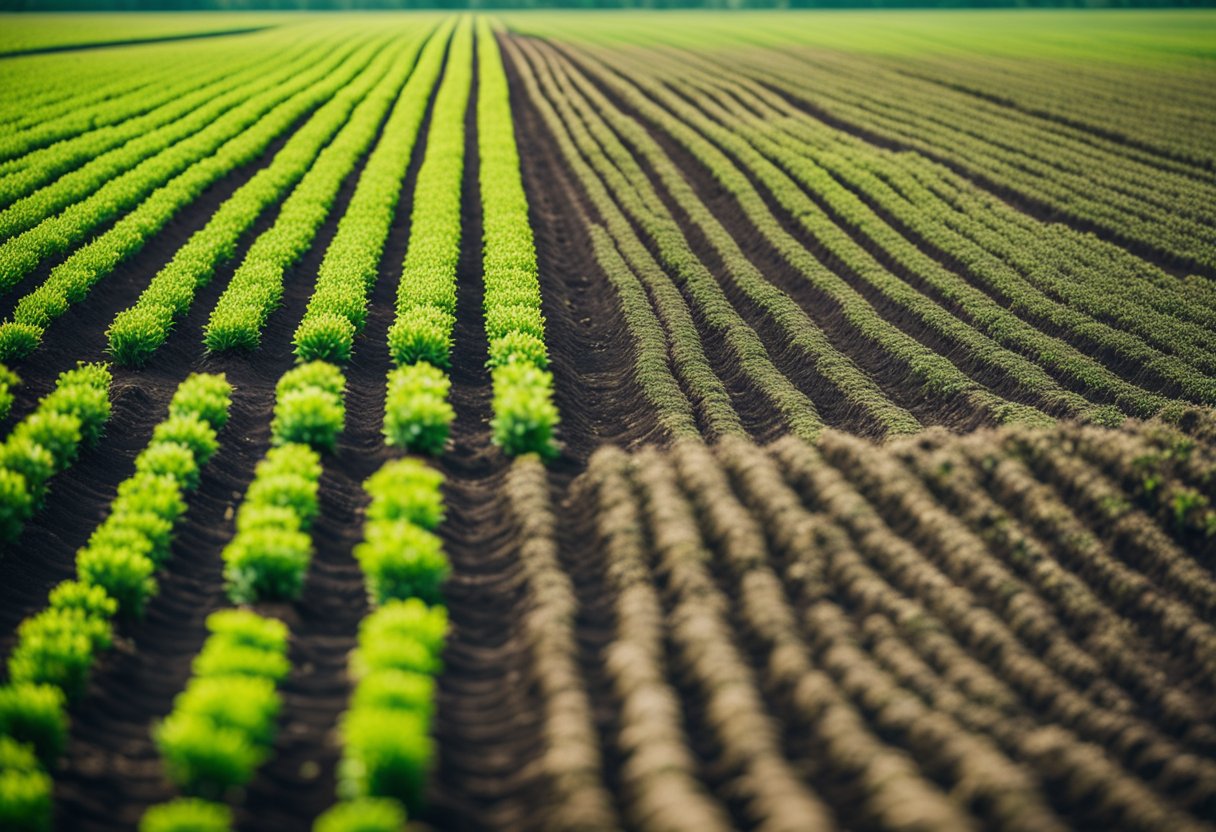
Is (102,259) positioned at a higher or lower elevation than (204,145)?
lower

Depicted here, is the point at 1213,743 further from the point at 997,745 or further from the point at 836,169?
the point at 836,169

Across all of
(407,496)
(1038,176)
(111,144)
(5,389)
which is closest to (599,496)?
(407,496)

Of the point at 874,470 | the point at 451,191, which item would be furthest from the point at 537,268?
the point at 874,470

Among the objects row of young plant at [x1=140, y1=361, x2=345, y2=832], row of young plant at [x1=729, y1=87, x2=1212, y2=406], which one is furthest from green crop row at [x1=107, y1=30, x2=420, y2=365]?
row of young plant at [x1=729, y1=87, x2=1212, y2=406]

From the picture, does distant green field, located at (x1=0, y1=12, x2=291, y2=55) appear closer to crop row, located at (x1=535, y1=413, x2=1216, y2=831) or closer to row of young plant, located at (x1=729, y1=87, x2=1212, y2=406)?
row of young plant, located at (x1=729, y1=87, x2=1212, y2=406)

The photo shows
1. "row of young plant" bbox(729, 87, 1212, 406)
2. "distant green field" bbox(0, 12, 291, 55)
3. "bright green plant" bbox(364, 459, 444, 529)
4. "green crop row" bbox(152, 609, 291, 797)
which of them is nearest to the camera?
"green crop row" bbox(152, 609, 291, 797)

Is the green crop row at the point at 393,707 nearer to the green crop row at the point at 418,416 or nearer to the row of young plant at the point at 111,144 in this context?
the green crop row at the point at 418,416

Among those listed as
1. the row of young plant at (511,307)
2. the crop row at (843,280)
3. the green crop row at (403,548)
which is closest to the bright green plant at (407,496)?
the green crop row at (403,548)
